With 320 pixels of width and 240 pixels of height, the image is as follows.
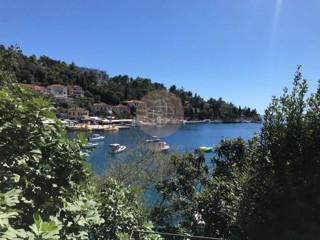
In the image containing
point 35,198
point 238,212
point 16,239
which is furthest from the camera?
point 238,212

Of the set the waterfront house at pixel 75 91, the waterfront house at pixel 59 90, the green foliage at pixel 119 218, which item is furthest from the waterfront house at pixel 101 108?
the green foliage at pixel 119 218

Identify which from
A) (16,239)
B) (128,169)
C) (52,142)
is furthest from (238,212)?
(128,169)

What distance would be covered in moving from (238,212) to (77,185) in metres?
2.01

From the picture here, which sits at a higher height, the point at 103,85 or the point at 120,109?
the point at 103,85

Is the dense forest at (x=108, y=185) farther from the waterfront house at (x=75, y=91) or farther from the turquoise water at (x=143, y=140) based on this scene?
the waterfront house at (x=75, y=91)

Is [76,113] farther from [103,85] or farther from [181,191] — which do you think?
[181,191]

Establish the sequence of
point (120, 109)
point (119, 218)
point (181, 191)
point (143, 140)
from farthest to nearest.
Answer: point (120, 109) < point (143, 140) < point (181, 191) < point (119, 218)

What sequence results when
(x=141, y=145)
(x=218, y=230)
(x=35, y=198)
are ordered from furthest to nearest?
(x=141, y=145) < (x=218, y=230) < (x=35, y=198)

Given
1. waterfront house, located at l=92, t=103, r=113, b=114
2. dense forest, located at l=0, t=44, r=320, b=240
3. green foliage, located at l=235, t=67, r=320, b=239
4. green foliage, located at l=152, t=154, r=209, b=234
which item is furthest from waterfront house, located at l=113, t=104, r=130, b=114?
green foliage, located at l=235, t=67, r=320, b=239

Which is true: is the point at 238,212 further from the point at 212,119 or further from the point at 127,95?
the point at 212,119

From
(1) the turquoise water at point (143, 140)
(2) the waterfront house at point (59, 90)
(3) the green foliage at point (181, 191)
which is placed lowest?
(1) the turquoise water at point (143, 140)

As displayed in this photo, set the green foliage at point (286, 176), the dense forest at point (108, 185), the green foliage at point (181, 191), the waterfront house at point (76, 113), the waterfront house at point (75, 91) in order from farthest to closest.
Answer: the waterfront house at point (75, 91) < the waterfront house at point (76, 113) < the green foliage at point (181, 191) < the green foliage at point (286, 176) < the dense forest at point (108, 185)

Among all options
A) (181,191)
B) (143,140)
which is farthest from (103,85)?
(181,191)

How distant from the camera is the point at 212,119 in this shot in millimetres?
137125
